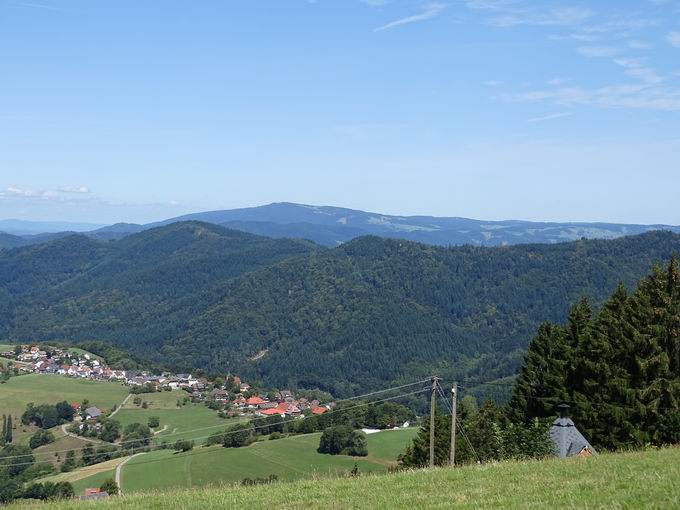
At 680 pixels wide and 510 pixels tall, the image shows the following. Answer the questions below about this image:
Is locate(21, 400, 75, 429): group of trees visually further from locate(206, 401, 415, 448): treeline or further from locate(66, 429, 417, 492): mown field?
locate(66, 429, 417, 492): mown field

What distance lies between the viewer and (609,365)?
27625mm

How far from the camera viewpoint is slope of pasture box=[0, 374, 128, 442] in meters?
94.1

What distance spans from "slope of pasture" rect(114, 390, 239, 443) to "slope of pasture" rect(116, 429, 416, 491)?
1515 cm

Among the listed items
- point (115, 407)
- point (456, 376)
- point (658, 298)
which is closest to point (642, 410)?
point (658, 298)

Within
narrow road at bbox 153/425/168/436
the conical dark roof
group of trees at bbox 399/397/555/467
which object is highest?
the conical dark roof

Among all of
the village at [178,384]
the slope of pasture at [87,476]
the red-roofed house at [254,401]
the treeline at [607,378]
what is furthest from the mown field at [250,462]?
the red-roofed house at [254,401]

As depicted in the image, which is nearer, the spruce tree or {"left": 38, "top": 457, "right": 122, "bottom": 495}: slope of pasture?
the spruce tree

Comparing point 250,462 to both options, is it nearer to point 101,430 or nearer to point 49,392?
point 101,430

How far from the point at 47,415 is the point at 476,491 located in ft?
301

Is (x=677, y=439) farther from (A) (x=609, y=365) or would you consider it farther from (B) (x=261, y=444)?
(B) (x=261, y=444)

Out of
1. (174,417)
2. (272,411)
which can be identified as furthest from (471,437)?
(272,411)

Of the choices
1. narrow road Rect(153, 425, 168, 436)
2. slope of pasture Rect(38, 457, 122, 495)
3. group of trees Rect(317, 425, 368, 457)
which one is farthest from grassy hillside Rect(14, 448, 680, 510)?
narrow road Rect(153, 425, 168, 436)

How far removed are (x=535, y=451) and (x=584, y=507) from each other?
12724 mm

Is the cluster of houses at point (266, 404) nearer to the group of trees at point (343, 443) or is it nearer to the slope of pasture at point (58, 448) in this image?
the slope of pasture at point (58, 448)
